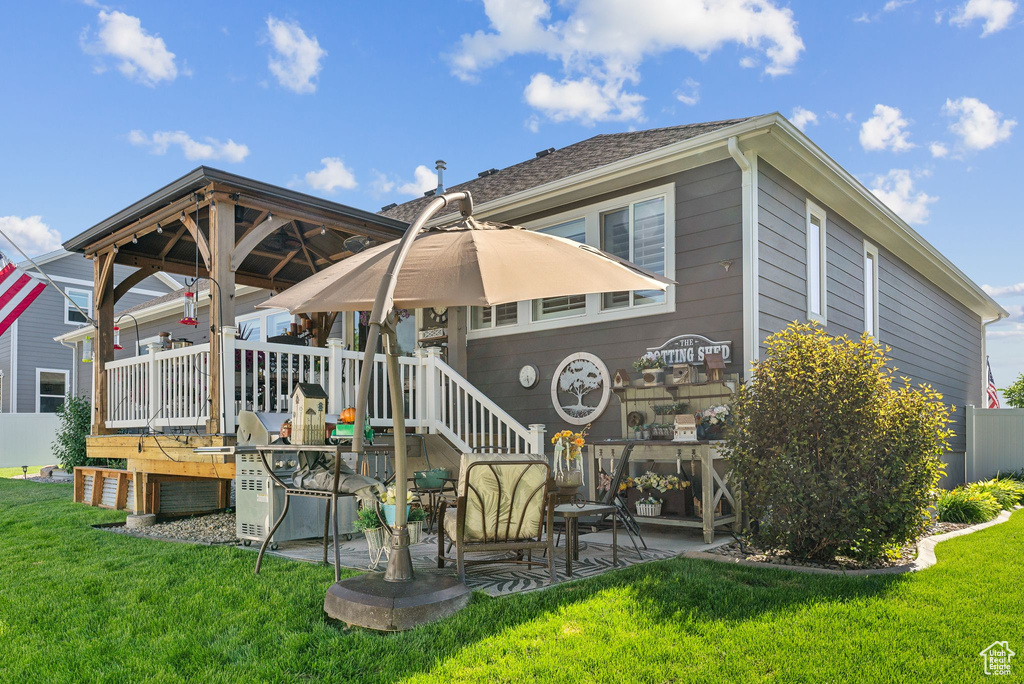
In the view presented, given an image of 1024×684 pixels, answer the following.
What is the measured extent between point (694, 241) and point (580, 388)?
1.98 metres

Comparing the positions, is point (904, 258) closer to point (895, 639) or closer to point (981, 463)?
point (981, 463)

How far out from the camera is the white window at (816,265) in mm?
7703

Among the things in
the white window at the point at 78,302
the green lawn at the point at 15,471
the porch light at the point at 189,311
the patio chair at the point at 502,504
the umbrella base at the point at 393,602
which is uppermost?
the white window at the point at 78,302

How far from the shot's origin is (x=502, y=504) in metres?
4.16

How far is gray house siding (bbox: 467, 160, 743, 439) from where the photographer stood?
6617mm

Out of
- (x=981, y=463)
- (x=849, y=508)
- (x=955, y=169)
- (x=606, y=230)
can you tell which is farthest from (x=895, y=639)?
(x=955, y=169)

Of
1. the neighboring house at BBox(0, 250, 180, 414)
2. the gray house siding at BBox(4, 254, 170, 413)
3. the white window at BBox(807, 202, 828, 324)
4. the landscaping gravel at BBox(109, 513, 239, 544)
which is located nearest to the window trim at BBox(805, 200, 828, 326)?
the white window at BBox(807, 202, 828, 324)

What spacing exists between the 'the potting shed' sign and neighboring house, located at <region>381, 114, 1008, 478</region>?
0.08 m

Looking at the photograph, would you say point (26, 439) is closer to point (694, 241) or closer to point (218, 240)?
point (218, 240)

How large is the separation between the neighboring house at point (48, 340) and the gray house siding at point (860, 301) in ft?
54.3

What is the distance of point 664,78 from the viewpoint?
10.5m

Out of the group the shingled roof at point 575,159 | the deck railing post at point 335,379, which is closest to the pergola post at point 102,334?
the deck railing post at point 335,379

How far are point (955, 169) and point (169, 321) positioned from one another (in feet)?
58.5

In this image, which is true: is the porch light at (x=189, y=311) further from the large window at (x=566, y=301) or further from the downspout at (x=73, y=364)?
the downspout at (x=73, y=364)
